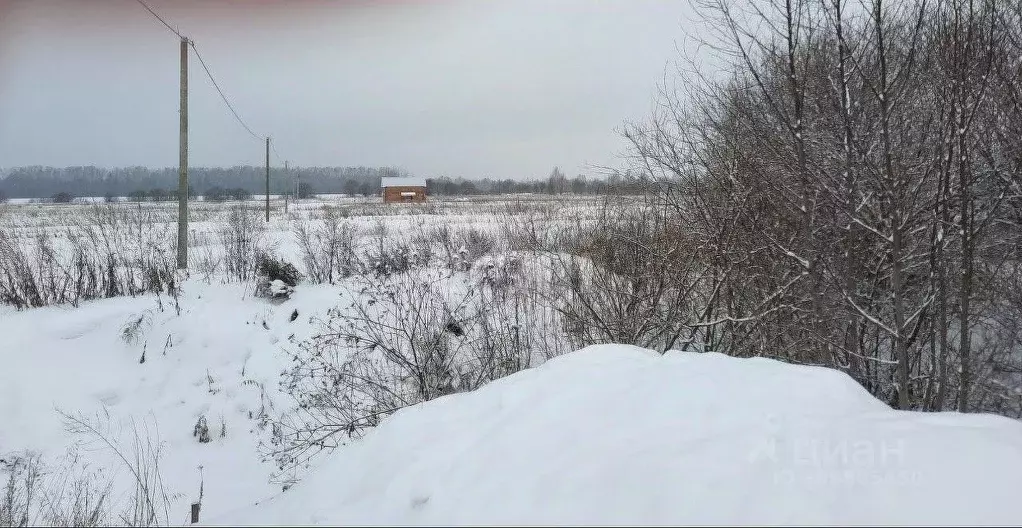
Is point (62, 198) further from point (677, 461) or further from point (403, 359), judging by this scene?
point (677, 461)

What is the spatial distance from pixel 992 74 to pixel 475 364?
6140 mm

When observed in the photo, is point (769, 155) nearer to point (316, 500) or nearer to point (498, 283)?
point (498, 283)

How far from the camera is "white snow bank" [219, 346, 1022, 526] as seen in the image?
1794mm

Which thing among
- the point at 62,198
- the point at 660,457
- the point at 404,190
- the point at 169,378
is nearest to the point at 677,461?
the point at 660,457

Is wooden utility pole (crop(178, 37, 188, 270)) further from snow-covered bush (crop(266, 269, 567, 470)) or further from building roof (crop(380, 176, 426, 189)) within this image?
building roof (crop(380, 176, 426, 189))

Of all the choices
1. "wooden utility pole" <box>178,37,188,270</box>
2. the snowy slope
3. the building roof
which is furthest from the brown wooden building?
the snowy slope

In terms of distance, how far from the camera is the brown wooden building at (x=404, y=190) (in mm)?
56875

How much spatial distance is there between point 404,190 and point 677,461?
60.0 meters

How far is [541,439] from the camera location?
7.96 ft

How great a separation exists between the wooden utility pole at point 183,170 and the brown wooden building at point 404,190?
43.9 meters

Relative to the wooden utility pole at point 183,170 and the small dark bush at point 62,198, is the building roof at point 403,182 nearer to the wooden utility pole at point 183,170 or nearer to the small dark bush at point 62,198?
the small dark bush at point 62,198

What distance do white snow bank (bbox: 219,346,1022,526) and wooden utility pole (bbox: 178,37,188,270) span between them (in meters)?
Result: 9.91

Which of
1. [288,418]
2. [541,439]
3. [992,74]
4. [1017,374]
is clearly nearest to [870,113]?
[992,74]

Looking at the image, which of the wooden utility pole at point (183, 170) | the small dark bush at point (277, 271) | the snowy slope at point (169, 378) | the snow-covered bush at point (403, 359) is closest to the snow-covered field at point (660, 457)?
the snowy slope at point (169, 378)
